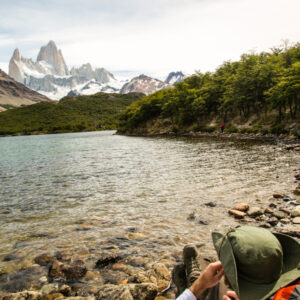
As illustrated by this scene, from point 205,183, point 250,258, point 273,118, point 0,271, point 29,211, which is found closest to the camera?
point 250,258

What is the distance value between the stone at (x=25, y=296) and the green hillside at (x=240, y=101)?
4098cm

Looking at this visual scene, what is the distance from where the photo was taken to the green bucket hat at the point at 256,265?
2.51 metres

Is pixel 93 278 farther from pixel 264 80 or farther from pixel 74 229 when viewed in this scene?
pixel 264 80

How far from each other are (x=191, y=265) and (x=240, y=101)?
Answer: 6259 cm

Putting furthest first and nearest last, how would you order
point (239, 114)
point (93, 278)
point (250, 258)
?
point (239, 114) < point (93, 278) < point (250, 258)

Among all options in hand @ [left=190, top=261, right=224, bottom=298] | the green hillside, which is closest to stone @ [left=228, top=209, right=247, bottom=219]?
hand @ [left=190, top=261, right=224, bottom=298]

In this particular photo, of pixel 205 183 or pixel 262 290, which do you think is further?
pixel 205 183

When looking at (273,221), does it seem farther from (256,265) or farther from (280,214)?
(256,265)

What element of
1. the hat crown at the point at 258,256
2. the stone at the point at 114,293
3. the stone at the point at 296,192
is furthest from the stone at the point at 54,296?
the stone at the point at 296,192

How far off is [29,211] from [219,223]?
9.63 meters

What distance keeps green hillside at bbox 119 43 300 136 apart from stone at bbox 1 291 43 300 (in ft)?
134

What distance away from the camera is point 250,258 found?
251cm

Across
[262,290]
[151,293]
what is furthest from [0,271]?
[262,290]

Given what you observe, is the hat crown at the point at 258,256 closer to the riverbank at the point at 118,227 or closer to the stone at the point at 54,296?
the riverbank at the point at 118,227
